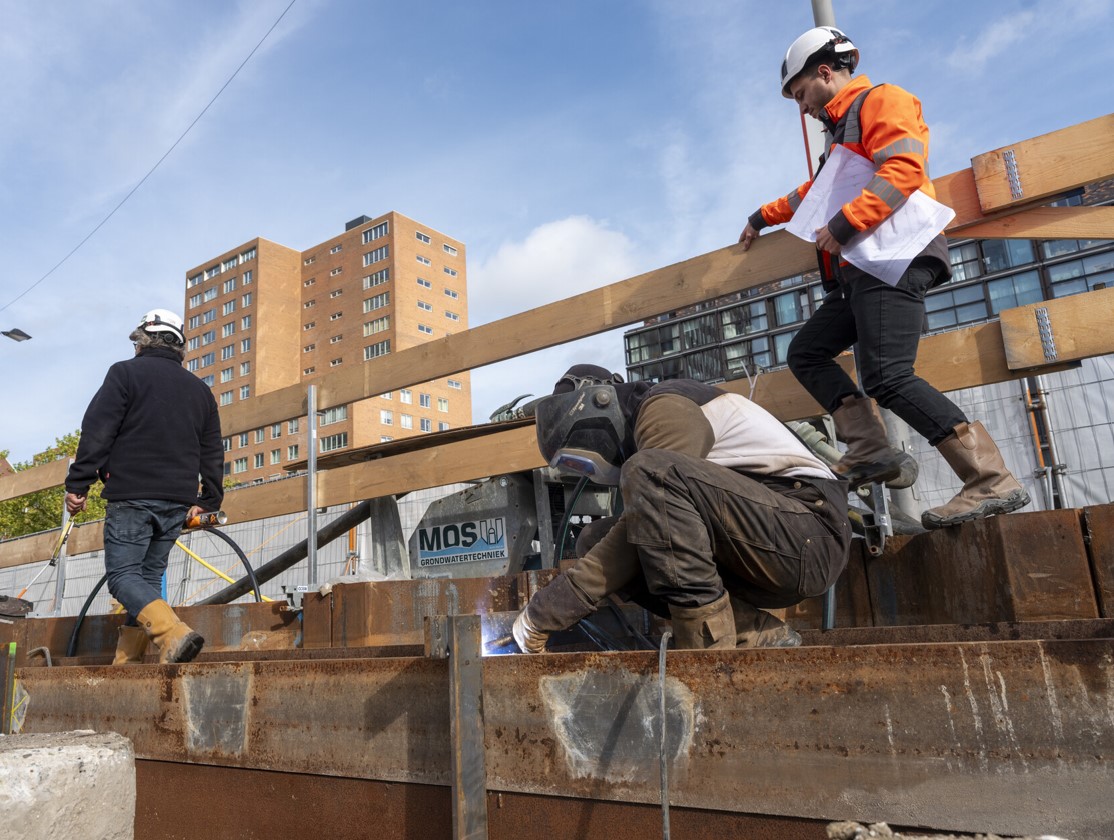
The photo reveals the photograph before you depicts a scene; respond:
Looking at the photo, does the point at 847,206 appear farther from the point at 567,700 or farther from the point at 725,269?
the point at 567,700

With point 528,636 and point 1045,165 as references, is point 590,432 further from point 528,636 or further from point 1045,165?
point 1045,165

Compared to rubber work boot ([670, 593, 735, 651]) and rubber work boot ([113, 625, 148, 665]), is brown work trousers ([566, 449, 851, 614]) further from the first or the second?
rubber work boot ([113, 625, 148, 665])

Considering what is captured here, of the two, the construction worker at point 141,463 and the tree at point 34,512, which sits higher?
the tree at point 34,512

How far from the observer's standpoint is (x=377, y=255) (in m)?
75.0

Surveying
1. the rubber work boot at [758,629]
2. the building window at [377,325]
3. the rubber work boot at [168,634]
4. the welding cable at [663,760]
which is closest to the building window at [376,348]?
the building window at [377,325]

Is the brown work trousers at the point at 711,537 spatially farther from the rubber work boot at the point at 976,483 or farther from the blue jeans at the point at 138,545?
the blue jeans at the point at 138,545

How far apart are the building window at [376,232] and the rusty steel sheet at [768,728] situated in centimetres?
7522

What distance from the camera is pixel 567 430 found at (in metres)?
2.59

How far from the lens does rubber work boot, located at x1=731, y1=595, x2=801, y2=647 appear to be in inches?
93.7

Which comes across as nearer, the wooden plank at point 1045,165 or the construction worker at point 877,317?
the construction worker at point 877,317

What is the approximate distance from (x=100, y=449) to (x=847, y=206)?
3.42 meters

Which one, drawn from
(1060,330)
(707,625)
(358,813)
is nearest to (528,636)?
(707,625)

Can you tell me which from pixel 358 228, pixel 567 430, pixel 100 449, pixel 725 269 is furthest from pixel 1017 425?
pixel 358 228

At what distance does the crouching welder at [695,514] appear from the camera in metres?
2.11
